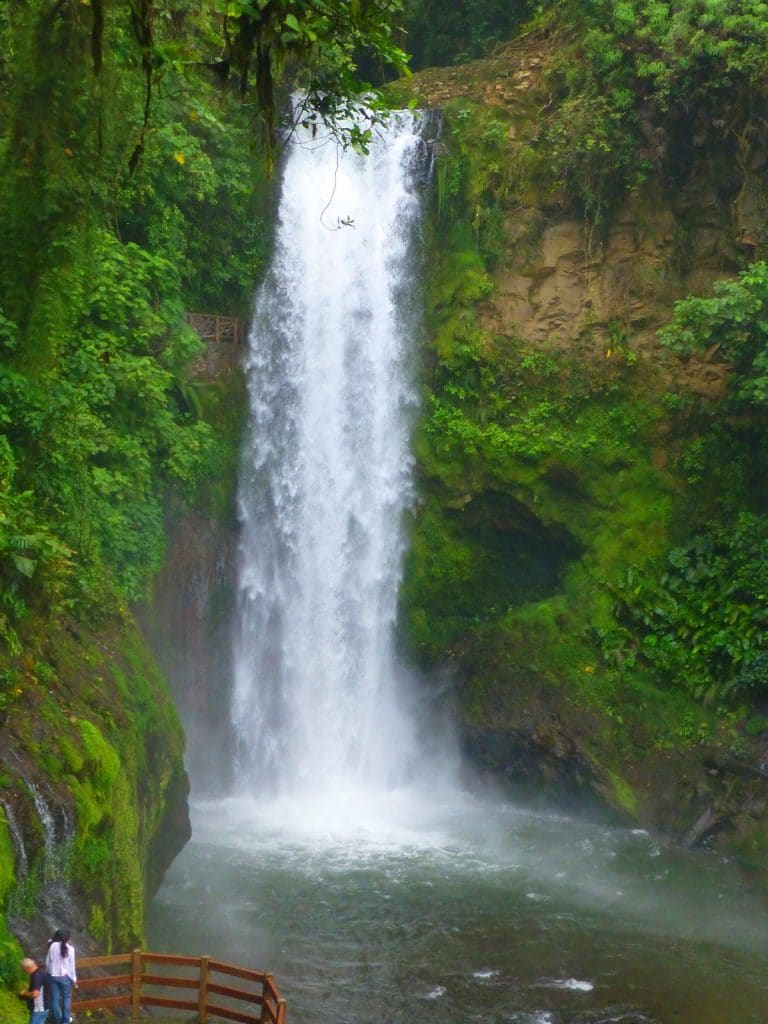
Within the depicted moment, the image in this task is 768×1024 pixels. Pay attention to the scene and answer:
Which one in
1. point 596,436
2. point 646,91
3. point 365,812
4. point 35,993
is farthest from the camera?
point 596,436

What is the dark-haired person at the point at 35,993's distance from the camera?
7.59 meters

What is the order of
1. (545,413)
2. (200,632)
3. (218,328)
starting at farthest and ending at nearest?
(218,328) → (545,413) → (200,632)

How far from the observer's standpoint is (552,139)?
18.5 meters

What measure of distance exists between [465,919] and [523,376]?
30.1 feet

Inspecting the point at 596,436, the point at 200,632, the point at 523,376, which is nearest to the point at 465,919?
the point at 200,632

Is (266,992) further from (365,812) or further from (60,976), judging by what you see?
(365,812)

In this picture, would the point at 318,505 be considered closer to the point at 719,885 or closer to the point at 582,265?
the point at 582,265

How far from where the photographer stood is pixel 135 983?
8.63 metres

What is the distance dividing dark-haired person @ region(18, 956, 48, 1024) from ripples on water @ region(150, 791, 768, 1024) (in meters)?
3.12

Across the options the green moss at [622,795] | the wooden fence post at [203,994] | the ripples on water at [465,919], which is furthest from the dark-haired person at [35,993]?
the green moss at [622,795]

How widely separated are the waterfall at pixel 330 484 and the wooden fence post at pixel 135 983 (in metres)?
8.37

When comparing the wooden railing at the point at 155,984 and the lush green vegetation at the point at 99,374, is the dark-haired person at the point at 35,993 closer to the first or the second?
the lush green vegetation at the point at 99,374

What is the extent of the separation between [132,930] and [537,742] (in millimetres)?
8086

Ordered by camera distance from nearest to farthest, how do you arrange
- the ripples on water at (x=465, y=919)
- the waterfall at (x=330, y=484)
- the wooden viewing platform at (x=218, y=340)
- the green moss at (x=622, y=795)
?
the ripples on water at (x=465, y=919), the green moss at (x=622, y=795), the waterfall at (x=330, y=484), the wooden viewing platform at (x=218, y=340)
